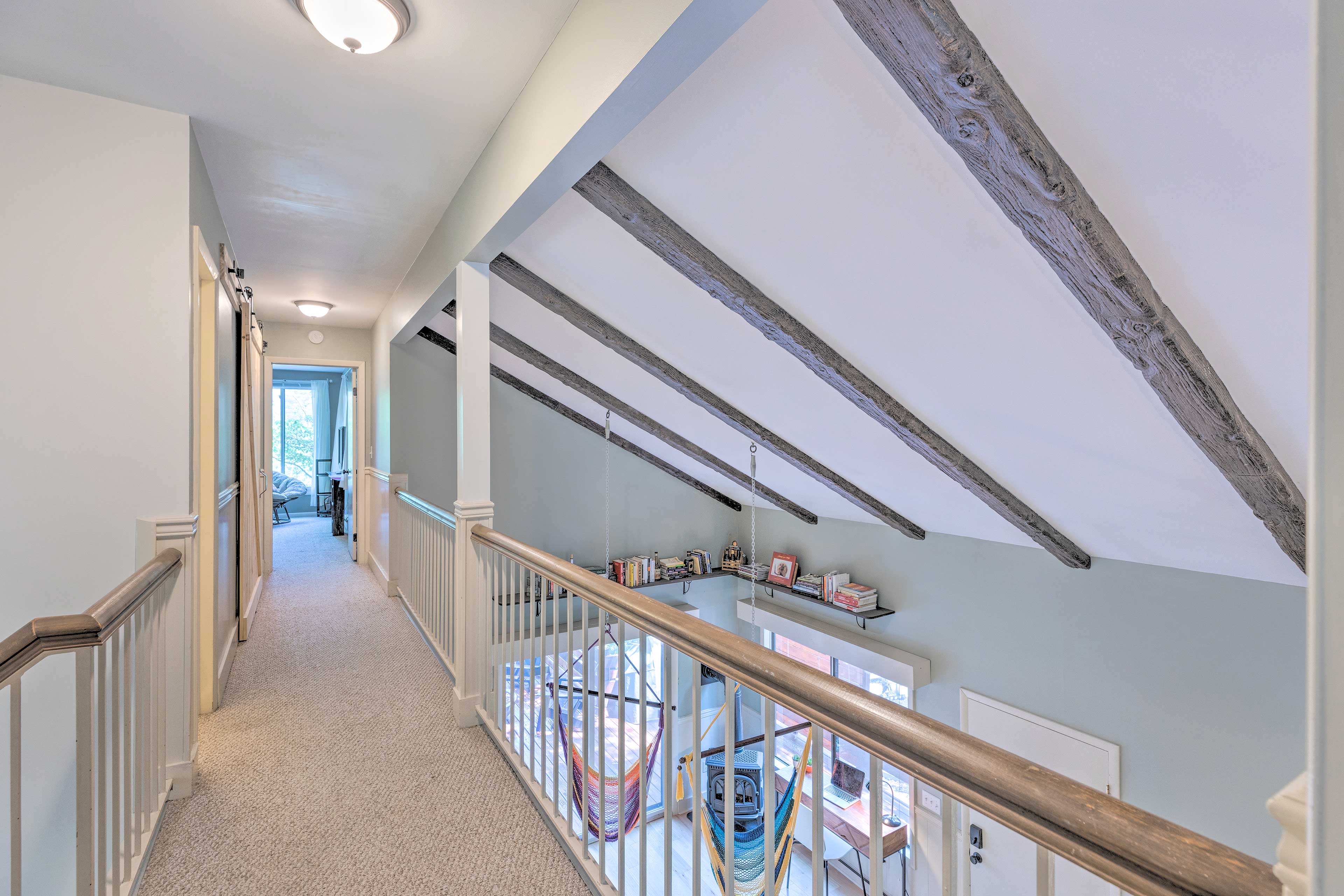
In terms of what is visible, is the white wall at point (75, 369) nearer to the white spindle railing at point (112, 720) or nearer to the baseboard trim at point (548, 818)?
the white spindle railing at point (112, 720)

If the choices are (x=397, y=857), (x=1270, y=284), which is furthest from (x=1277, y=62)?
(x=397, y=857)

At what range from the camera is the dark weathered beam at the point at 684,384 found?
3467 mm

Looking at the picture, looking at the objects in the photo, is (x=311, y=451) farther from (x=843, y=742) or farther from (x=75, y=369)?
(x=843, y=742)

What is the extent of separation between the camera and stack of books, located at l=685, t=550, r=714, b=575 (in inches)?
258

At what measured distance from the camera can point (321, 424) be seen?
35.8ft

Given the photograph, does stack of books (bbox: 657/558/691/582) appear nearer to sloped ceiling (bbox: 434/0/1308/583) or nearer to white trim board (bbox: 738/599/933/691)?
white trim board (bbox: 738/599/933/691)

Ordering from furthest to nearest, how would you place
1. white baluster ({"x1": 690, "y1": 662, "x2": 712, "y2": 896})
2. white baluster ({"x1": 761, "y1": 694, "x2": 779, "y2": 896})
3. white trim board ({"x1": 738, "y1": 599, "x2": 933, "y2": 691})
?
white trim board ({"x1": 738, "y1": 599, "x2": 933, "y2": 691}) → white baluster ({"x1": 690, "y1": 662, "x2": 712, "y2": 896}) → white baluster ({"x1": 761, "y1": 694, "x2": 779, "y2": 896})

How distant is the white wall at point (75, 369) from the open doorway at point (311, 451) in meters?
6.53

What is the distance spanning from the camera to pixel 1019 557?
419 cm

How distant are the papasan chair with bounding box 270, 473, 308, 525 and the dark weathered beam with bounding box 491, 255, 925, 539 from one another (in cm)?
808

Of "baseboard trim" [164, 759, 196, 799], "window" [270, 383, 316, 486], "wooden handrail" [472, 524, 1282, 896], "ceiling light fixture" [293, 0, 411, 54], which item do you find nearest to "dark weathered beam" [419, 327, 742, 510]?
"ceiling light fixture" [293, 0, 411, 54]

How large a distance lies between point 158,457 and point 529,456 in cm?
373

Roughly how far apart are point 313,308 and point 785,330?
13.7 feet

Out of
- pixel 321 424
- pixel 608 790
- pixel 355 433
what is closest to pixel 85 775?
pixel 608 790
